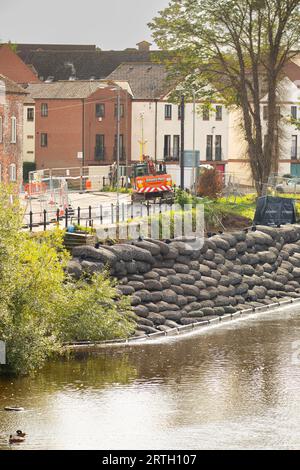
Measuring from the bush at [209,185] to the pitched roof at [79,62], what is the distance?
1941 inches

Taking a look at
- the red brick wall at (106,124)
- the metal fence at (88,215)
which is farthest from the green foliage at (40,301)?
the red brick wall at (106,124)

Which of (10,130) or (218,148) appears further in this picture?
(218,148)

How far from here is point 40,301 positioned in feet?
115

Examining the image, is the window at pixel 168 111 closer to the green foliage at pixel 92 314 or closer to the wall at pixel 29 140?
the wall at pixel 29 140

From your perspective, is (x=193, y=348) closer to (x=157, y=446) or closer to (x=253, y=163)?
(x=157, y=446)

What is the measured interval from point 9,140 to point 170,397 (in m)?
35.4

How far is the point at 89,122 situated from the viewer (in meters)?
88.3

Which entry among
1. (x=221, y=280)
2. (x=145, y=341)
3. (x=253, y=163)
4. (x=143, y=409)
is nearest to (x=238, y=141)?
(x=253, y=163)

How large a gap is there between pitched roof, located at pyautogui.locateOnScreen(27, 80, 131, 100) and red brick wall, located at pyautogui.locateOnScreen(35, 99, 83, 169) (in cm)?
36

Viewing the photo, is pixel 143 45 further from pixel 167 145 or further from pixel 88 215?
pixel 88 215

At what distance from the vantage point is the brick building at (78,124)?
3455 inches

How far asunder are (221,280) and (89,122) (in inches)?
1741

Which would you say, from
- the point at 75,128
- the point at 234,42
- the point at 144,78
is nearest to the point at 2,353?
the point at 234,42

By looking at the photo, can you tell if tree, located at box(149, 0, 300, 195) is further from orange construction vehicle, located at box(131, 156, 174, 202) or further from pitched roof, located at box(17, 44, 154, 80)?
pitched roof, located at box(17, 44, 154, 80)
